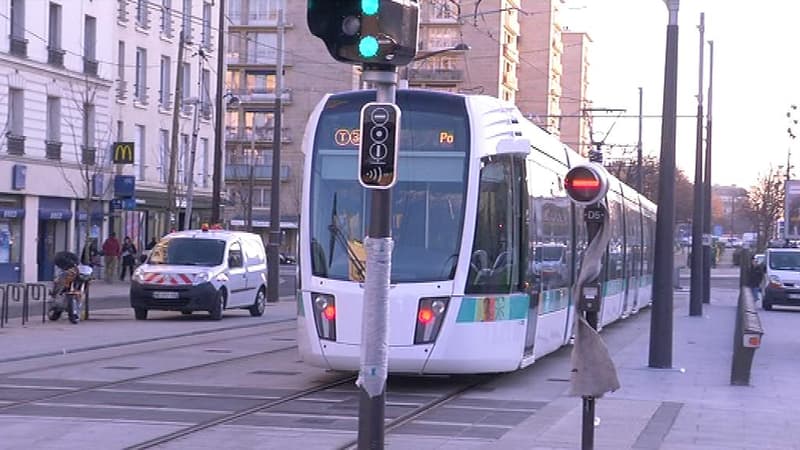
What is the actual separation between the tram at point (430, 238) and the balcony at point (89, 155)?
32.0 metres

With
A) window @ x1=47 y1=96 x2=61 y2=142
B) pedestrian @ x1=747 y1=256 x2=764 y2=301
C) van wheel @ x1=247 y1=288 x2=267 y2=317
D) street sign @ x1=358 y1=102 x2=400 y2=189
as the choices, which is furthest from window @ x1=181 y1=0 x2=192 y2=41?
street sign @ x1=358 y1=102 x2=400 y2=189

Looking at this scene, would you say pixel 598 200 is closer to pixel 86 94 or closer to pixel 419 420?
pixel 419 420

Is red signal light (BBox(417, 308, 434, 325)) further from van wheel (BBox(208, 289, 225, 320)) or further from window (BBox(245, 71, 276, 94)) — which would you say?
window (BBox(245, 71, 276, 94))

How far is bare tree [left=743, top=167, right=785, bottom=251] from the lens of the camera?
8594cm

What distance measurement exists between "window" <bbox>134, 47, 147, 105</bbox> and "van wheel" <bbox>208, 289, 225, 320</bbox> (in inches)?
1087

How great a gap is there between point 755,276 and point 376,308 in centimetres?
3716

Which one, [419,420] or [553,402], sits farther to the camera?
[553,402]

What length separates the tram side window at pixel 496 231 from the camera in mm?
15930

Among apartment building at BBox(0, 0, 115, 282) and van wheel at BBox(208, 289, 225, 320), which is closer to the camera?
van wheel at BBox(208, 289, 225, 320)

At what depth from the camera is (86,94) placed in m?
48.7

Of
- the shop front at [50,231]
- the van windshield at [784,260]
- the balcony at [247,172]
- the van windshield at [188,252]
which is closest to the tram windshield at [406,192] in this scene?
the van windshield at [188,252]

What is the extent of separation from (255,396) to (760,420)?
18.1 feet

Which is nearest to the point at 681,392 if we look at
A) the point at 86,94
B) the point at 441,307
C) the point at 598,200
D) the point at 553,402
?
the point at 553,402

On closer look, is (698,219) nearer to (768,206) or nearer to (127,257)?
(127,257)
